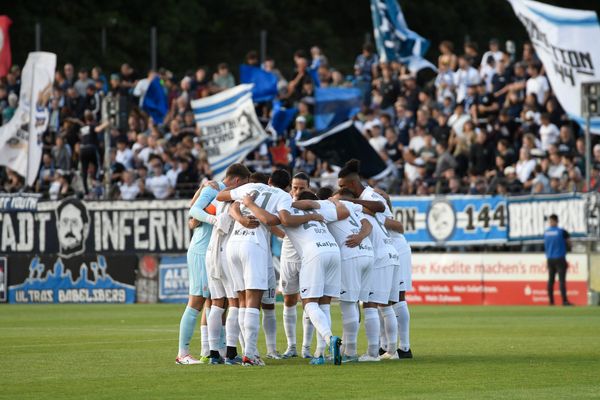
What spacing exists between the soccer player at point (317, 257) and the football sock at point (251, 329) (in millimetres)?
609

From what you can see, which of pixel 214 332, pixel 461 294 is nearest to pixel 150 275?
pixel 461 294

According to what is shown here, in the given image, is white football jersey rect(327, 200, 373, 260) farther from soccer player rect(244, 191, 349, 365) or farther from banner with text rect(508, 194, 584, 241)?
banner with text rect(508, 194, 584, 241)

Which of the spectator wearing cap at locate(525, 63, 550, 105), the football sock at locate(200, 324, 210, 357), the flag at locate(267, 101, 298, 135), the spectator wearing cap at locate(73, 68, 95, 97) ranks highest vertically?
the spectator wearing cap at locate(73, 68, 95, 97)

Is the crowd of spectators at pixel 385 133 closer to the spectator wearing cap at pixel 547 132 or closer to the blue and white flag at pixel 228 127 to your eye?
the spectator wearing cap at pixel 547 132

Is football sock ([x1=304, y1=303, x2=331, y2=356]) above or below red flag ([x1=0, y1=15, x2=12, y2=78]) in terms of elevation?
below

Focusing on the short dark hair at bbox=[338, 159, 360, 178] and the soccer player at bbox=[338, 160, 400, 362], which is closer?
the soccer player at bbox=[338, 160, 400, 362]

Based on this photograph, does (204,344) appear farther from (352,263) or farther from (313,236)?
(352,263)

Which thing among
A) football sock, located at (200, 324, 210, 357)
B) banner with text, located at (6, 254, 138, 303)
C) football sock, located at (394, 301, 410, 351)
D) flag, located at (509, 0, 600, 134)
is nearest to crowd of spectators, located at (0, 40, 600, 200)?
flag, located at (509, 0, 600, 134)

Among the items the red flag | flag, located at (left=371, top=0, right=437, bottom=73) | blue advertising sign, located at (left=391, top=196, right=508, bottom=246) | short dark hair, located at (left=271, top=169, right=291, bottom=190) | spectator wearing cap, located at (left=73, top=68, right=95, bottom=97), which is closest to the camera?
short dark hair, located at (left=271, top=169, right=291, bottom=190)

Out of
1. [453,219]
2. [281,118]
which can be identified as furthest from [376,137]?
[453,219]

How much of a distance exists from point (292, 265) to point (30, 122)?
18370 millimetres

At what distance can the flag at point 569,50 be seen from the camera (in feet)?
101

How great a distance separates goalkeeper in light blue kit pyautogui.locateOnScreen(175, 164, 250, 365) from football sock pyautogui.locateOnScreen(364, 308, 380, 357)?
6.49 ft

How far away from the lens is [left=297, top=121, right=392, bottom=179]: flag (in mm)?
32594
